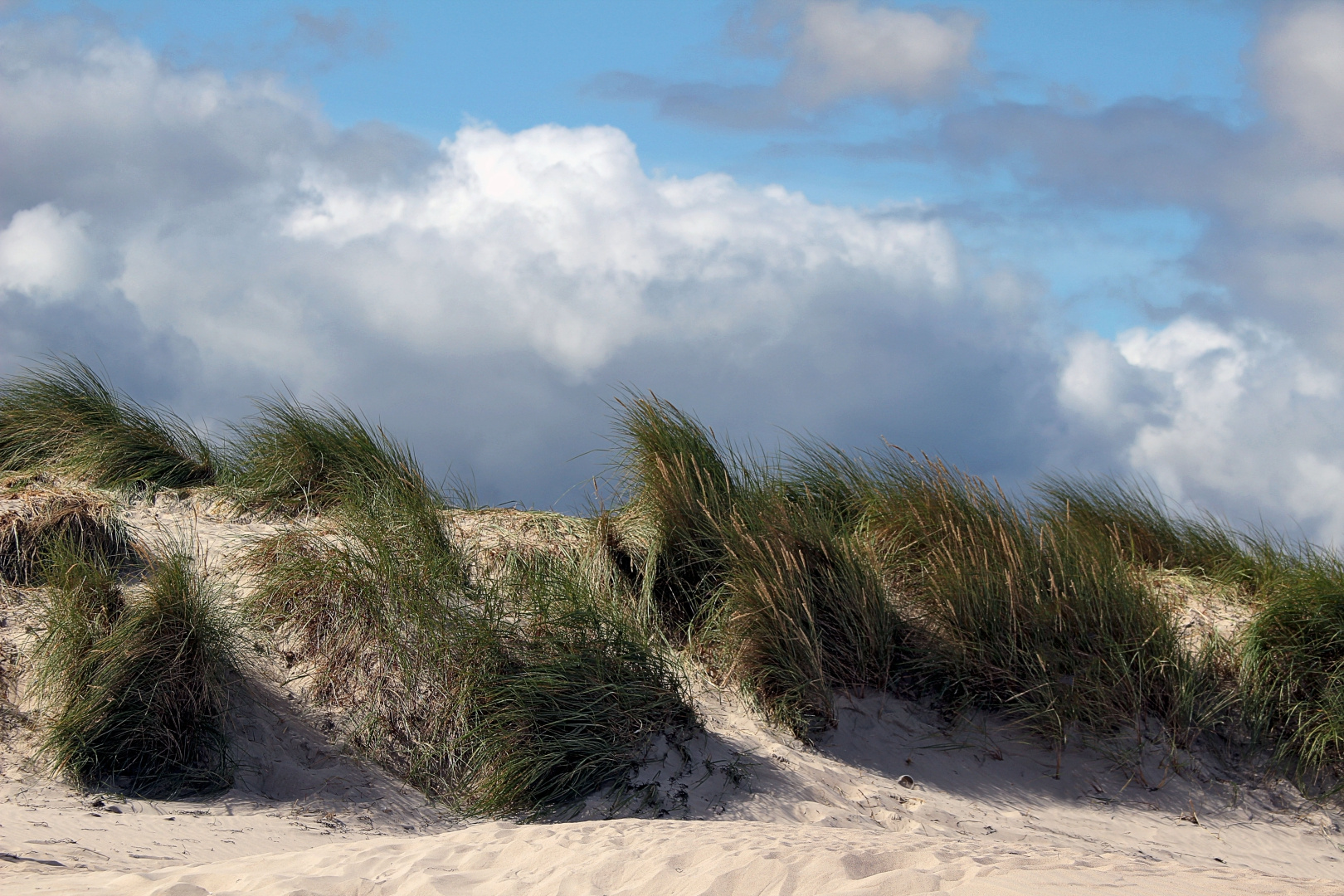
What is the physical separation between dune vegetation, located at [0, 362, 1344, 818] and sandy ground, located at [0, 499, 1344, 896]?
197mm

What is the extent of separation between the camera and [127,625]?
554 centimetres

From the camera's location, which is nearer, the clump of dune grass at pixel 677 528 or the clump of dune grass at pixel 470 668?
the clump of dune grass at pixel 470 668

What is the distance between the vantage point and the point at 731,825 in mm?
4605

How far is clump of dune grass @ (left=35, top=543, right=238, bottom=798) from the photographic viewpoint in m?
5.35

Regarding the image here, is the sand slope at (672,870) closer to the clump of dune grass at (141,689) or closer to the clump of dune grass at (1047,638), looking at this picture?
the clump of dune grass at (141,689)

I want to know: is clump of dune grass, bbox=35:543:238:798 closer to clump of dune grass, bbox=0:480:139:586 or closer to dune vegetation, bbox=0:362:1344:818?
dune vegetation, bbox=0:362:1344:818

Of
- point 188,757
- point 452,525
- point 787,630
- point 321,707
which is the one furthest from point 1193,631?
point 188,757

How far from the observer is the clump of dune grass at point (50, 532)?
22.0ft

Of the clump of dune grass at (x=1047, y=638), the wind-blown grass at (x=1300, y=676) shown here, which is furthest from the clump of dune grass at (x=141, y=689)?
the wind-blown grass at (x=1300, y=676)

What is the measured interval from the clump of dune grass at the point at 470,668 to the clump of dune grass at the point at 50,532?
1193 mm

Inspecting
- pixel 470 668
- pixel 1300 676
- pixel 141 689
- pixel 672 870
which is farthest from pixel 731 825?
pixel 1300 676

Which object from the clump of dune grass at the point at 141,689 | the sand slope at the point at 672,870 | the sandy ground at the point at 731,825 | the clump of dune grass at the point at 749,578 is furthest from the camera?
the clump of dune grass at the point at 749,578

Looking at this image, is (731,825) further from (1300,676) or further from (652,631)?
(1300,676)

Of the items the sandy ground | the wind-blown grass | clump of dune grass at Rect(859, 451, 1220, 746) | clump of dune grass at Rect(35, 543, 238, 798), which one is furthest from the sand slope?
the wind-blown grass
